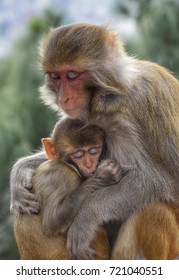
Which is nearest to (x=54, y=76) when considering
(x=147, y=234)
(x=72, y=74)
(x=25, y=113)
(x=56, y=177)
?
(x=72, y=74)

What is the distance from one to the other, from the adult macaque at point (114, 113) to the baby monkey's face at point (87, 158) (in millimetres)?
126

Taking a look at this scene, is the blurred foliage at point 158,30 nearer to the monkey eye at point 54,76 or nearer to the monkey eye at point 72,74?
the monkey eye at point 54,76

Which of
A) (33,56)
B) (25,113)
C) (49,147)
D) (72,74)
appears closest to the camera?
(72,74)

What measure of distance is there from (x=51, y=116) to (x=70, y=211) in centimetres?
772

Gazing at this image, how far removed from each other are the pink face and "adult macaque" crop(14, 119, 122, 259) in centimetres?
21

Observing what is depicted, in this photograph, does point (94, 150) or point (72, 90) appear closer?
point (72, 90)

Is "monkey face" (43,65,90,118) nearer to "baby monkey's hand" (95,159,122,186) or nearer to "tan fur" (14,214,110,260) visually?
"baby monkey's hand" (95,159,122,186)

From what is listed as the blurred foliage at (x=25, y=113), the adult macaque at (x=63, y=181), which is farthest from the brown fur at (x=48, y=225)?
the blurred foliage at (x=25, y=113)

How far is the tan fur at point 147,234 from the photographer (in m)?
5.09

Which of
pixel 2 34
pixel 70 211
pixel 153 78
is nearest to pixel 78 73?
pixel 153 78

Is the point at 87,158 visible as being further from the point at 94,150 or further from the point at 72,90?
the point at 72,90

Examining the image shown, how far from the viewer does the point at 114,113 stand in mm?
5062

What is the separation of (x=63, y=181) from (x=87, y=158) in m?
0.28
